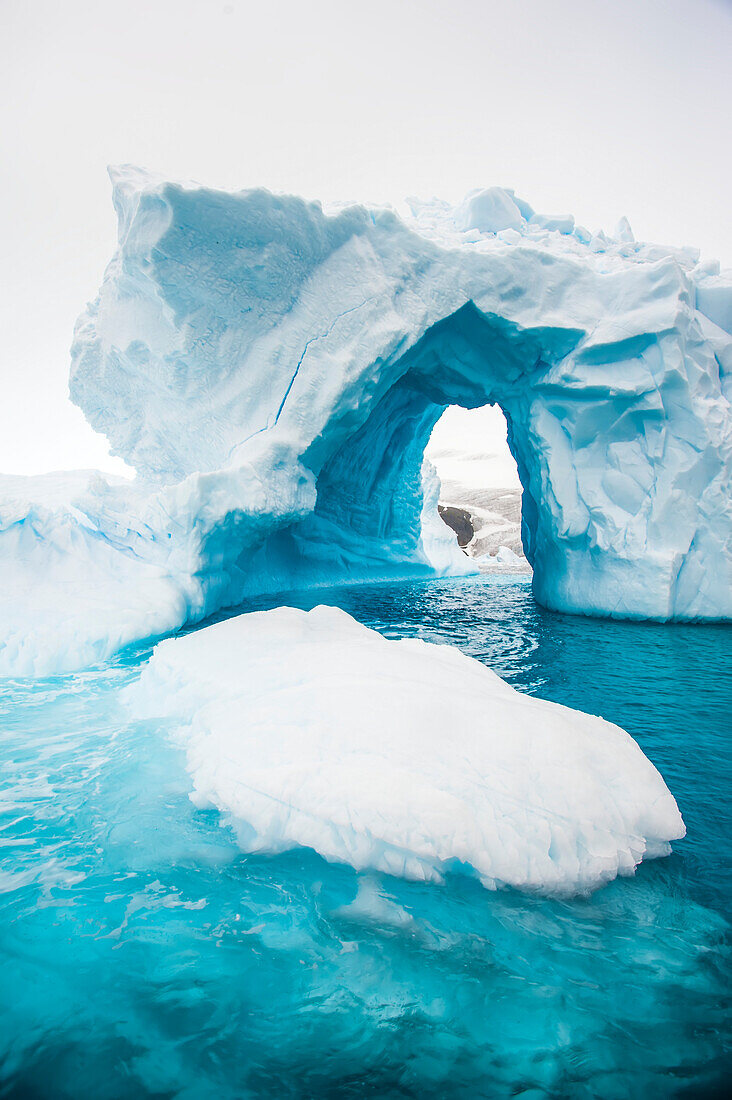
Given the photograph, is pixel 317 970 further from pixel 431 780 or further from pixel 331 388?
pixel 331 388

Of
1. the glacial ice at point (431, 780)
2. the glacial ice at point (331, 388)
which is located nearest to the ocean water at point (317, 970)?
the glacial ice at point (431, 780)

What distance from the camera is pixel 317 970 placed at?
5.02ft

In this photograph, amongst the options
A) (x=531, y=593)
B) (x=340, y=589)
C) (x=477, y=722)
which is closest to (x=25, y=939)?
(x=477, y=722)

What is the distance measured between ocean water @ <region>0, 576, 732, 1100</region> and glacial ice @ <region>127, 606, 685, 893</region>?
109 millimetres

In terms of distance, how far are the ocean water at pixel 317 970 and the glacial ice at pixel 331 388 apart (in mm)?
3526

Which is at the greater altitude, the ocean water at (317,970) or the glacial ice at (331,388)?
the glacial ice at (331,388)

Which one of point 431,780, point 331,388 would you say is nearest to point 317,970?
point 431,780

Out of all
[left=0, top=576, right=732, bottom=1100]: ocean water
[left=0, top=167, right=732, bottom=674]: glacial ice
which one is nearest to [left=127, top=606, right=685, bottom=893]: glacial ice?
[left=0, top=576, right=732, bottom=1100]: ocean water

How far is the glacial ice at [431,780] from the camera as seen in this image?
187 cm

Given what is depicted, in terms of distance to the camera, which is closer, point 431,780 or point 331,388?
point 431,780

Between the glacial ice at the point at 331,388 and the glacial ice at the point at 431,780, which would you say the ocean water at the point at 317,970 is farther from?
the glacial ice at the point at 331,388

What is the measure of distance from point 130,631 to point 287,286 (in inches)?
198

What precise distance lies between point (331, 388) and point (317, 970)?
651cm

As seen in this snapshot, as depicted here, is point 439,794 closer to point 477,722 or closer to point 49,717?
point 477,722
